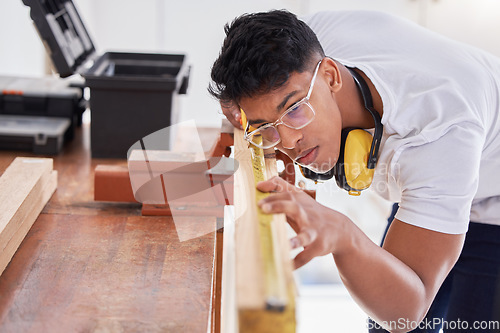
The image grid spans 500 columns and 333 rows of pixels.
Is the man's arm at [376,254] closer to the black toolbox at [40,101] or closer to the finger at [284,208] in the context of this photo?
the finger at [284,208]

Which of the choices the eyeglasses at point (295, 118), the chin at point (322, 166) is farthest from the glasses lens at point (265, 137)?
the chin at point (322, 166)

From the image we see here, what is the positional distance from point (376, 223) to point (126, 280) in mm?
3399

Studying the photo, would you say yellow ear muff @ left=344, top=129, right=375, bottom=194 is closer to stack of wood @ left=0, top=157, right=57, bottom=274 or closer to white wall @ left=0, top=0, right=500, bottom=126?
stack of wood @ left=0, top=157, right=57, bottom=274

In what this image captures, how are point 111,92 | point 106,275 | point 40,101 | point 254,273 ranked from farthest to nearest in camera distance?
point 40,101, point 111,92, point 106,275, point 254,273

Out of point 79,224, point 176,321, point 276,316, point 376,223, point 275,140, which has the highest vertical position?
point 276,316

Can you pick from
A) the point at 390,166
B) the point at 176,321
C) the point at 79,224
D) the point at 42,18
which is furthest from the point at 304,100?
the point at 42,18

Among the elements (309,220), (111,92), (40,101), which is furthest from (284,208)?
(40,101)

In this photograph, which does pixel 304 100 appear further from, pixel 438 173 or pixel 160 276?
pixel 160 276

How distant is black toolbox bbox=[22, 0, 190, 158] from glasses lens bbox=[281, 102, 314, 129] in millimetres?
644

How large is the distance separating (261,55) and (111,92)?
2.50 ft

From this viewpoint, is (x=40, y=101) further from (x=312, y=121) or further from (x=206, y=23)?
(x=206, y=23)

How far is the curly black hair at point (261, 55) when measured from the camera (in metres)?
1.06

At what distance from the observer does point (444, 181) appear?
0.97 meters

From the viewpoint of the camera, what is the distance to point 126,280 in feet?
3.39
